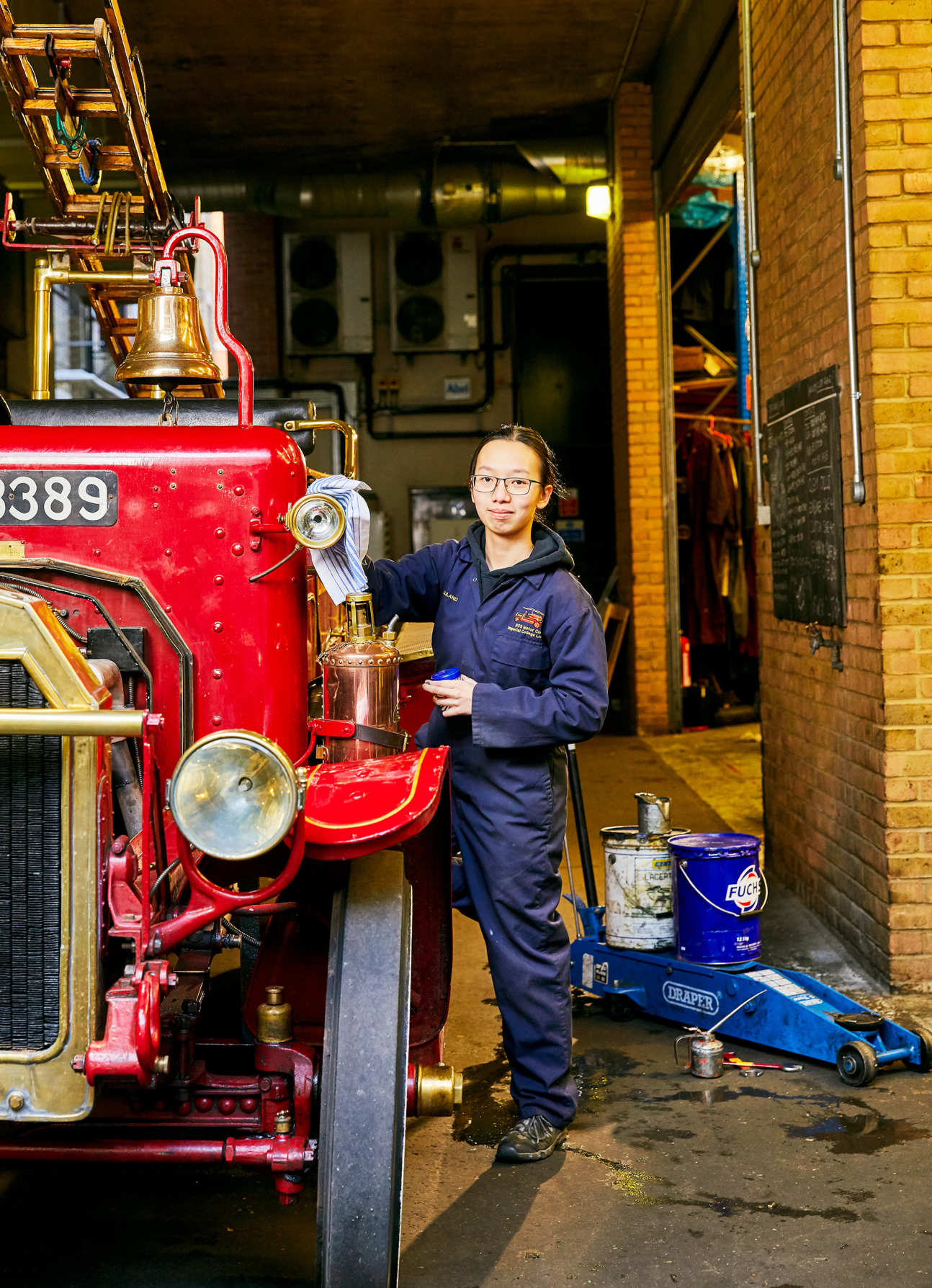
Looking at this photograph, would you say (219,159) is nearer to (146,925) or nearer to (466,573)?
(466,573)

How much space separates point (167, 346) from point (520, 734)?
4.18ft

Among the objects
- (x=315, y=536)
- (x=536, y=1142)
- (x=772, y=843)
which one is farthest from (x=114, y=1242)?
(x=772, y=843)

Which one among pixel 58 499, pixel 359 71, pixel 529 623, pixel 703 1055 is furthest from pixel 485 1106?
pixel 359 71

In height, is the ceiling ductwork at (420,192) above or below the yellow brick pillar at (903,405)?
above

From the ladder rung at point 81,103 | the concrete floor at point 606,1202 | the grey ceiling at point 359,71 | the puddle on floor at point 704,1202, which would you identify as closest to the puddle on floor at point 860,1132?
the concrete floor at point 606,1202

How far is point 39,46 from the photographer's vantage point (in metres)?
3.67

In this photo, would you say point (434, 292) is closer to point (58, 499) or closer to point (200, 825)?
point (58, 499)

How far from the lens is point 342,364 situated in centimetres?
1300

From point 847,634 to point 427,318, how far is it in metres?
9.24

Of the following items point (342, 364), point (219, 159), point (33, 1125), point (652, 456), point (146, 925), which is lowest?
point (33, 1125)

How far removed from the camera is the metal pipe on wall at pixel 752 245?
5203 mm

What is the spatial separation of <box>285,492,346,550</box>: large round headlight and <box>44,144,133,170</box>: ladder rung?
225 cm

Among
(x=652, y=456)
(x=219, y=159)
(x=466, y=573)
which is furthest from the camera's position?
(x=219, y=159)

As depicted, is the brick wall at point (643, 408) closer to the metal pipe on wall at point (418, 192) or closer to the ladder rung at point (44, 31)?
the metal pipe on wall at point (418, 192)
